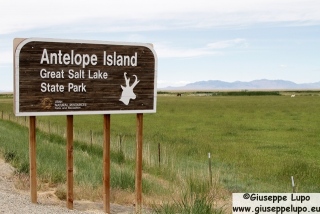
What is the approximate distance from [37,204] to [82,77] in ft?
7.47

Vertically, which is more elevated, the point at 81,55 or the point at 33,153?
the point at 81,55

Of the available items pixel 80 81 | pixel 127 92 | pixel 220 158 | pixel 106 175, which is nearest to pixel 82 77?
pixel 80 81

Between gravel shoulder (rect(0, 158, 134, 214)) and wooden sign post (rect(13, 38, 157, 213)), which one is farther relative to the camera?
wooden sign post (rect(13, 38, 157, 213))

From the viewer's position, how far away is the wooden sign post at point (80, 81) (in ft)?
27.2

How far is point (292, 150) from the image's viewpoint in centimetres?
2236

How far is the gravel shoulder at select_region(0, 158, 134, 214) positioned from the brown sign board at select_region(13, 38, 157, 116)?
4.82ft

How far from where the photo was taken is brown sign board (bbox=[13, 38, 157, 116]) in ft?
27.2

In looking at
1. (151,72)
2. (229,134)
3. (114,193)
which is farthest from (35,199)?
(229,134)

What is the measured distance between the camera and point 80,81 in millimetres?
8656

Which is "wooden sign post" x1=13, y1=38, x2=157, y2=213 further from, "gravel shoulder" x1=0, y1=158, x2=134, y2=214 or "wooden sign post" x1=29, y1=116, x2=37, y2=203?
"gravel shoulder" x1=0, y1=158, x2=134, y2=214

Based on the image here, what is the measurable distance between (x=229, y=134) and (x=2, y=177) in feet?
65.1

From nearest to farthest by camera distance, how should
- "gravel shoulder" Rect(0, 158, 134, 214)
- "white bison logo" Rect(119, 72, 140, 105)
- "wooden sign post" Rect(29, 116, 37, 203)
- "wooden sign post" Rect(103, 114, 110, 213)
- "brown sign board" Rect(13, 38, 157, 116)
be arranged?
"gravel shoulder" Rect(0, 158, 134, 214) → "brown sign board" Rect(13, 38, 157, 116) → "wooden sign post" Rect(29, 116, 37, 203) → "wooden sign post" Rect(103, 114, 110, 213) → "white bison logo" Rect(119, 72, 140, 105)

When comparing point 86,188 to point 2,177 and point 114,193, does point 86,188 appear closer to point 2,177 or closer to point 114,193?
point 114,193

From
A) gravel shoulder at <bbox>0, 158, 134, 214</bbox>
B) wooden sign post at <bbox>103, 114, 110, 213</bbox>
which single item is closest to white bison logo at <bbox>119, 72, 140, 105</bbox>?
wooden sign post at <bbox>103, 114, 110, 213</bbox>
